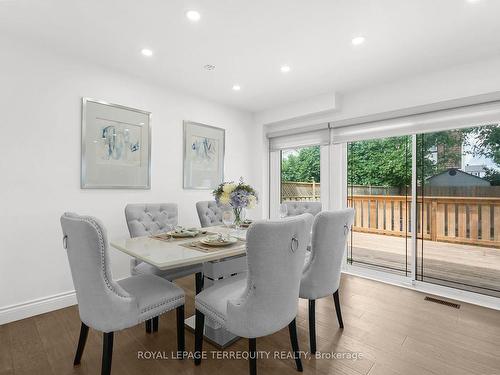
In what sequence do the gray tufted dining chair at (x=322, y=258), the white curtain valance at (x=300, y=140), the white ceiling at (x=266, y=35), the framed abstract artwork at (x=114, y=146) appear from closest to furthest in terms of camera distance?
1. the gray tufted dining chair at (x=322, y=258)
2. the white ceiling at (x=266, y=35)
3. the framed abstract artwork at (x=114, y=146)
4. the white curtain valance at (x=300, y=140)

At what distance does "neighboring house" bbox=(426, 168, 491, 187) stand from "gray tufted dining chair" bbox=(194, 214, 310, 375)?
2.44 m

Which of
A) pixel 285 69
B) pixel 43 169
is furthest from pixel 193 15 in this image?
pixel 43 169

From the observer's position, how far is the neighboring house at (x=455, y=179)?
9.44 feet

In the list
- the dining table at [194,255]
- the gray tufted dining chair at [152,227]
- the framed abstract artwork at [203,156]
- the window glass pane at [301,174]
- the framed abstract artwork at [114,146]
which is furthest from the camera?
the window glass pane at [301,174]

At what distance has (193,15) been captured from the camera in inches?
79.0

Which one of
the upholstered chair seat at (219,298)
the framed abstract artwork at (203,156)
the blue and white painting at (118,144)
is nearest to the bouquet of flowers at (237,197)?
the upholstered chair seat at (219,298)

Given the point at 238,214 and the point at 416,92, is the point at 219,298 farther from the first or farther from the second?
the point at 416,92

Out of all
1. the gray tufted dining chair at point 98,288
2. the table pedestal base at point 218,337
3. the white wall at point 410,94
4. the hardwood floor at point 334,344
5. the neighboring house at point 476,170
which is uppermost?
the white wall at point 410,94

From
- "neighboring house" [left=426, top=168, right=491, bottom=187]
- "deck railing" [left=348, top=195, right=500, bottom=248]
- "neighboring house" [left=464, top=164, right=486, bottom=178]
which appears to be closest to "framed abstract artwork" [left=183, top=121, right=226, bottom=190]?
"deck railing" [left=348, top=195, right=500, bottom=248]

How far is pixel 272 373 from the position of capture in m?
1.66

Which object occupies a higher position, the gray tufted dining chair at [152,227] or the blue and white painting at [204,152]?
the blue and white painting at [204,152]

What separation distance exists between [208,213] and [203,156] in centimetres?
101

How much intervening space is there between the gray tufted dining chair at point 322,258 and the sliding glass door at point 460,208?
184 centimetres

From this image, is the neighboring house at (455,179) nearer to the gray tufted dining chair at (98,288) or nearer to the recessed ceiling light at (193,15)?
the recessed ceiling light at (193,15)
